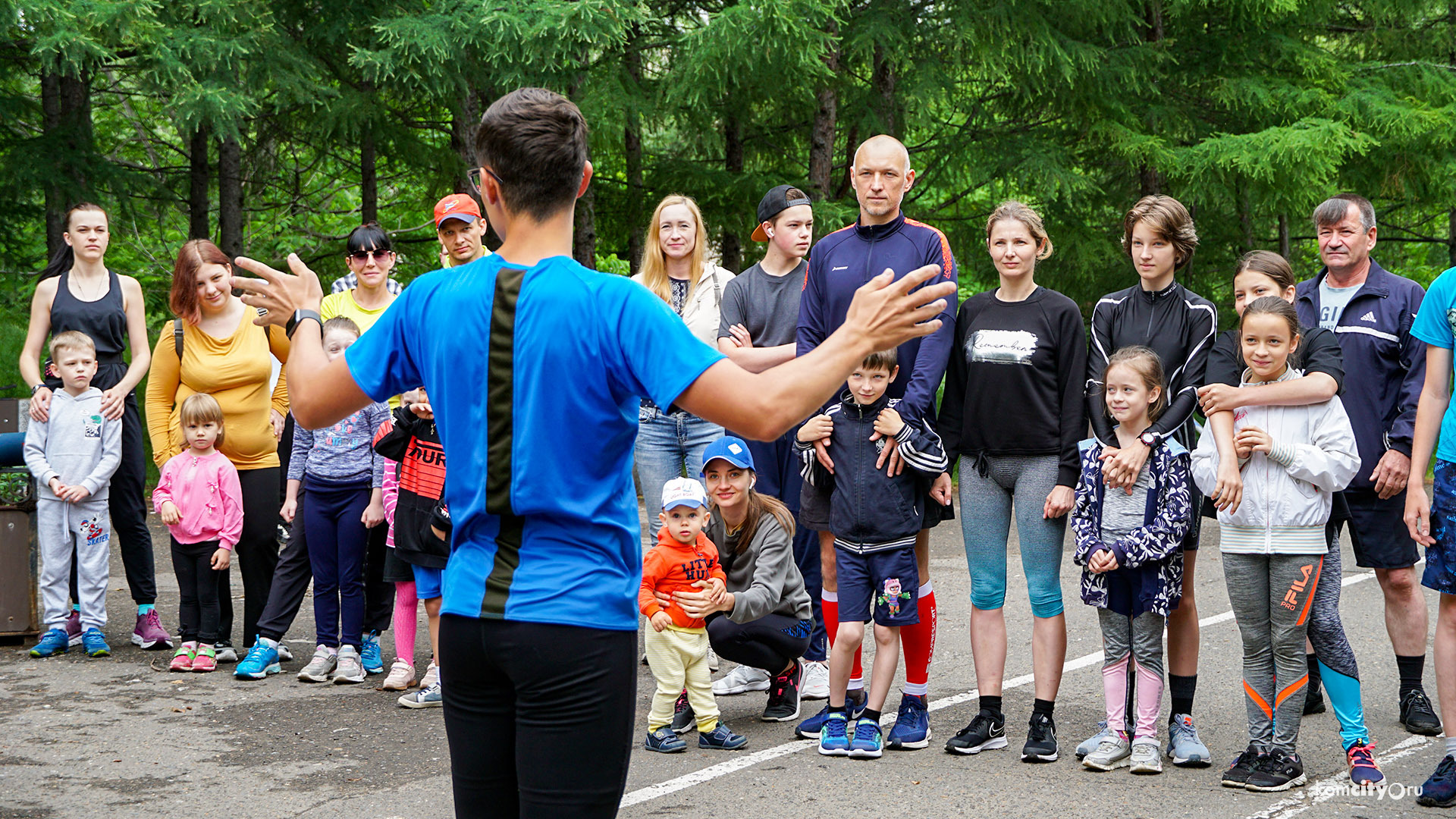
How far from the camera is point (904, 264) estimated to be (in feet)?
17.7

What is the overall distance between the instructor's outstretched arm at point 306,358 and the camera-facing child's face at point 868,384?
9.00ft

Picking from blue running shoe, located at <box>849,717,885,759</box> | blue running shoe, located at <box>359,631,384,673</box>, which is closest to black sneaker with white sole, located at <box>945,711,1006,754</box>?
blue running shoe, located at <box>849,717,885,759</box>

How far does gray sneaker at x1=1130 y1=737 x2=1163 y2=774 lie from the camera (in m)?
4.91

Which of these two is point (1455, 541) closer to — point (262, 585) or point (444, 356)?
point (444, 356)

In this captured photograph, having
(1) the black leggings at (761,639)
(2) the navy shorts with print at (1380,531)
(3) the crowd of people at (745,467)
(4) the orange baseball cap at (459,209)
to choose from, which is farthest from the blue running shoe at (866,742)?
(4) the orange baseball cap at (459,209)

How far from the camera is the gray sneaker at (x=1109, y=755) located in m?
4.96

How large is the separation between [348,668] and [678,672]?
2136 millimetres

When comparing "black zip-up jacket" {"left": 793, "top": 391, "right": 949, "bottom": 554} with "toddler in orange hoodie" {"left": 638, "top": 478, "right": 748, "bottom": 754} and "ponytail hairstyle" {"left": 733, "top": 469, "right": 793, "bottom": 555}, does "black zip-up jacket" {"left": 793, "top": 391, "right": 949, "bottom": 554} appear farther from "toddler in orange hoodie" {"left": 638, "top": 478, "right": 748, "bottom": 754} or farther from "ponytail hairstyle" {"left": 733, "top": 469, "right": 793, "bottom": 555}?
"toddler in orange hoodie" {"left": 638, "top": 478, "right": 748, "bottom": 754}

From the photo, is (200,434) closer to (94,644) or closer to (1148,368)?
(94,644)

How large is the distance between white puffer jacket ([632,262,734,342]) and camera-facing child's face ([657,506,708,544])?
→ 4.76 feet

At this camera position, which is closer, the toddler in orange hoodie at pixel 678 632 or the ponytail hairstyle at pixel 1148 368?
the ponytail hairstyle at pixel 1148 368

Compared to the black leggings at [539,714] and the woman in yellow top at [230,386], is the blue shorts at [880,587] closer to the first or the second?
the black leggings at [539,714]

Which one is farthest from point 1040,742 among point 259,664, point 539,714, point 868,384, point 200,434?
point 200,434

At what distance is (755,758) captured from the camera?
521cm
